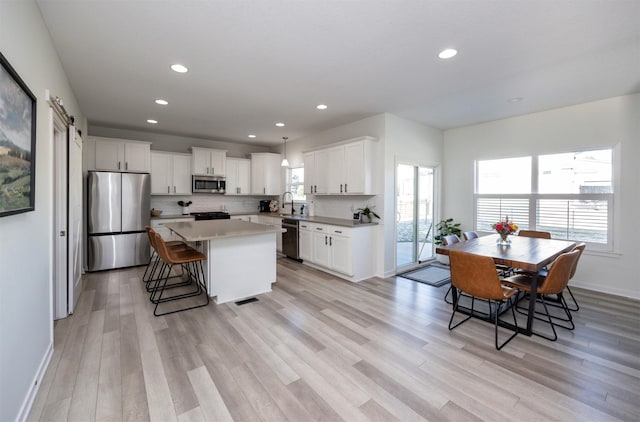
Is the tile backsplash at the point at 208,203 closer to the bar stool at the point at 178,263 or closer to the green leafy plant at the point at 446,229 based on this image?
the bar stool at the point at 178,263

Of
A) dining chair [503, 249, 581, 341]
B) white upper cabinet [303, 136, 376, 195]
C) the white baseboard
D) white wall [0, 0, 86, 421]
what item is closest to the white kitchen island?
white wall [0, 0, 86, 421]

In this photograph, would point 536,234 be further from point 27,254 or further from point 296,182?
point 27,254

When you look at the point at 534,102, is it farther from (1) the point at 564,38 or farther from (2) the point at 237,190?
(2) the point at 237,190

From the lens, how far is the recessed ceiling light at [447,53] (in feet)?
8.30

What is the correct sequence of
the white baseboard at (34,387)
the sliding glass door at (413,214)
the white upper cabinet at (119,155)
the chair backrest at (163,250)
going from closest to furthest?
the white baseboard at (34,387)
the chair backrest at (163,250)
the sliding glass door at (413,214)
the white upper cabinet at (119,155)

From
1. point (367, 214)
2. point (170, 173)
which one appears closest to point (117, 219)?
point (170, 173)

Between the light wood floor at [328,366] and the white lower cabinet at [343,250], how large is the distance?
1.00 m

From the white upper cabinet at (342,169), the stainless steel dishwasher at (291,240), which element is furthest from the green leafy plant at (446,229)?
the stainless steel dishwasher at (291,240)

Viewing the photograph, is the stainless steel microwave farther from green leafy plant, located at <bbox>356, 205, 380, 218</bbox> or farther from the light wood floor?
green leafy plant, located at <bbox>356, 205, 380, 218</bbox>

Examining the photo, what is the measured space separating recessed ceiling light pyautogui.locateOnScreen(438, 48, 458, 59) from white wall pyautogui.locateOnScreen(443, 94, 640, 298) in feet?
9.26

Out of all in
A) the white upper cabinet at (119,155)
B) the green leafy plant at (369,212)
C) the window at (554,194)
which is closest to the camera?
the window at (554,194)

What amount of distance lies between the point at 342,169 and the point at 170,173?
149 inches

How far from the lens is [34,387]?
1.83m

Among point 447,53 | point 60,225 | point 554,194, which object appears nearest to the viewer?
point 447,53
